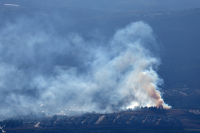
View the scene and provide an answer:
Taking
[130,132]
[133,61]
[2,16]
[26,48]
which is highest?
[2,16]

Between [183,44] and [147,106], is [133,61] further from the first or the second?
[183,44]

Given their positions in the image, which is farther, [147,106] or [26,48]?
[26,48]

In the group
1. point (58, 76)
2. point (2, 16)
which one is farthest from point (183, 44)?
point (2, 16)

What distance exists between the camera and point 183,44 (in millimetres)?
180875

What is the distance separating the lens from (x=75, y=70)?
5832 inches

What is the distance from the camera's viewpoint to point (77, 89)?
13112 cm

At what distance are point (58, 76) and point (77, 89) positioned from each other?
13.3m

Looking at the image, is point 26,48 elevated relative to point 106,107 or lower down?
elevated

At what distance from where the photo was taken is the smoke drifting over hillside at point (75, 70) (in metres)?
122

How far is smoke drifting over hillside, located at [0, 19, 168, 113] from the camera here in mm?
121700

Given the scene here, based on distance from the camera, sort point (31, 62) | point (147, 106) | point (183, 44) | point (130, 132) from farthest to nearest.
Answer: point (183, 44), point (31, 62), point (147, 106), point (130, 132)

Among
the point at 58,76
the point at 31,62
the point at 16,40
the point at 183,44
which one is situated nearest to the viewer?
the point at 58,76

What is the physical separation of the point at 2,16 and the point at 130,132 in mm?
124555

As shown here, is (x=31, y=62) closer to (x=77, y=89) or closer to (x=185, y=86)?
(x=77, y=89)
